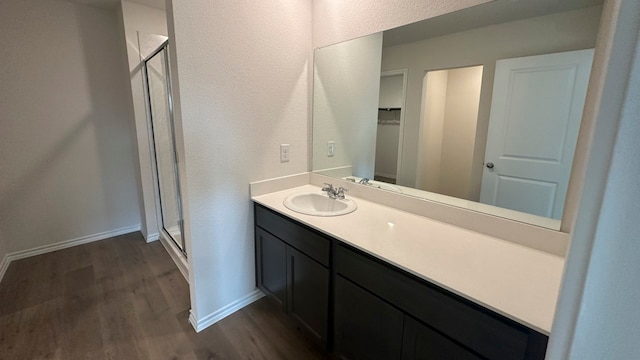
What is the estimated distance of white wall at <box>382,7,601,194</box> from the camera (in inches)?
43.0

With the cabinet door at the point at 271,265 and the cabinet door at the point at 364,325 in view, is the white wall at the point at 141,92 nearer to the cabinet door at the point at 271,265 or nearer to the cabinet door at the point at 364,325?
the cabinet door at the point at 271,265

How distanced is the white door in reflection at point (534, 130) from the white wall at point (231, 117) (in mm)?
1290

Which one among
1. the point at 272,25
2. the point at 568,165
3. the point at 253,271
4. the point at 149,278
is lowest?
the point at 149,278

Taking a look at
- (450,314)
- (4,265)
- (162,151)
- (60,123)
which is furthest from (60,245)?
(450,314)

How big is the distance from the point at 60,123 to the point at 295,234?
8.84 ft

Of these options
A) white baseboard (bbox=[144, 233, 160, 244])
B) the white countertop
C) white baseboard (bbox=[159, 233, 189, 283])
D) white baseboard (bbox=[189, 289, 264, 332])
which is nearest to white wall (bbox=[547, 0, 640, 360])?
the white countertop

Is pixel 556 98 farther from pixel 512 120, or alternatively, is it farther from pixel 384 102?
pixel 384 102

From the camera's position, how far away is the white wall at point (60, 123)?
2.40 metres

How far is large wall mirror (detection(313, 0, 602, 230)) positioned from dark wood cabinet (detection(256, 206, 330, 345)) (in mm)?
632

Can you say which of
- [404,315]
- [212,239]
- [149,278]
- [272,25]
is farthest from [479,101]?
[149,278]

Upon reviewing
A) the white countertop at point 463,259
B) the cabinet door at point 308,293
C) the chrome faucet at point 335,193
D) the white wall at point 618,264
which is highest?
the white wall at point 618,264

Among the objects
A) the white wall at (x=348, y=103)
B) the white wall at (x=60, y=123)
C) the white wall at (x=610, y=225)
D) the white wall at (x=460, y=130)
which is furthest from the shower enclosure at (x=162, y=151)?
the white wall at (x=610, y=225)

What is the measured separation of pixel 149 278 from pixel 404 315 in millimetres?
2162

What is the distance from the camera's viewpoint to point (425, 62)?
1.54m
